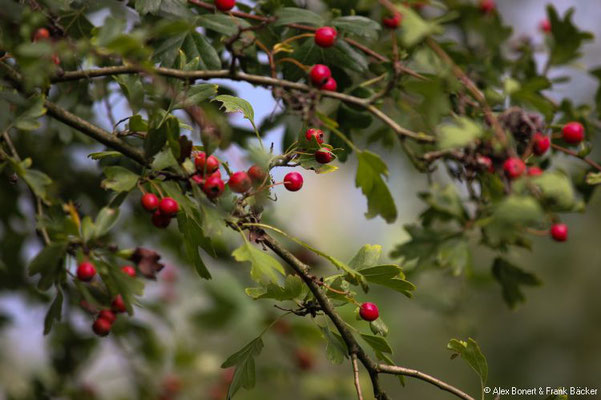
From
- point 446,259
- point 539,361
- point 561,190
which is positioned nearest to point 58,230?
point 561,190

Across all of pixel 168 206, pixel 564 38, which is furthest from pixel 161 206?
pixel 564 38

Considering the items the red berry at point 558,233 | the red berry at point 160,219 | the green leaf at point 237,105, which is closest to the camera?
the red berry at point 160,219

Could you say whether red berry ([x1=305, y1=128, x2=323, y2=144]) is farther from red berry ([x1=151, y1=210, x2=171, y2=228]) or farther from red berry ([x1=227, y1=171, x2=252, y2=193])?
red berry ([x1=151, y1=210, x2=171, y2=228])

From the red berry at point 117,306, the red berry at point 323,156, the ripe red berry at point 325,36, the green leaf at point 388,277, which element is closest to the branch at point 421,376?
the green leaf at point 388,277

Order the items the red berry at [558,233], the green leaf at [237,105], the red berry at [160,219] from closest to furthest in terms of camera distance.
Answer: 1. the red berry at [160,219]
2. the green leaf at [237,105]
3. the red berry at [558,233]

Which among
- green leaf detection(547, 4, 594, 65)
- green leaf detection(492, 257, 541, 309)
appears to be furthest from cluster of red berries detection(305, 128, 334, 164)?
green leaf detection(547, 4, 594, 65)

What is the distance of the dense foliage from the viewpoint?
0.85 m

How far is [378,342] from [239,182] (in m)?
0.36

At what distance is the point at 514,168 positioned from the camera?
2.54 ft

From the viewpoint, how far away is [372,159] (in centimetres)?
113

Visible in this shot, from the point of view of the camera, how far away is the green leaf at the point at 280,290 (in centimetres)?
100

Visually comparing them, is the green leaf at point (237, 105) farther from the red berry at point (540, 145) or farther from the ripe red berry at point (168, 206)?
the red berry at point (540, 145)

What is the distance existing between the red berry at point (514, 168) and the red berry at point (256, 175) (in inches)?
15.0

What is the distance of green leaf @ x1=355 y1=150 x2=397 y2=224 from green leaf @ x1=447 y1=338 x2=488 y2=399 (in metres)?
0.27
